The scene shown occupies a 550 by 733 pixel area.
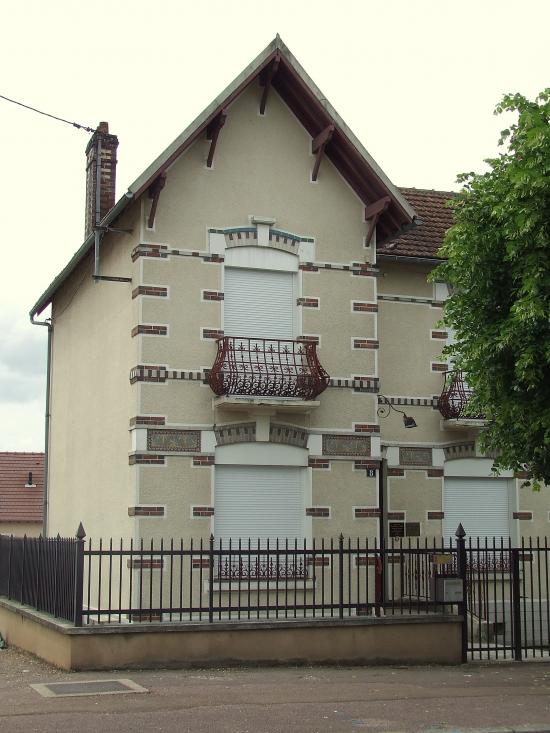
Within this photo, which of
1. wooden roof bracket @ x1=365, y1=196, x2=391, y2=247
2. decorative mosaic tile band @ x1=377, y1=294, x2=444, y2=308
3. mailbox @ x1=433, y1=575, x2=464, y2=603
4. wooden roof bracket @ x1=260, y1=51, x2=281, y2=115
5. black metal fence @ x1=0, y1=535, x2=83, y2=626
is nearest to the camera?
black metal fence @ x1=0, y1=535, x2=83, y2=626

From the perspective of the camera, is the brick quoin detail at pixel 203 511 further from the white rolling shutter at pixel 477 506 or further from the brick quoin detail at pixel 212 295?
the white rolling shutter at pixel 477 506

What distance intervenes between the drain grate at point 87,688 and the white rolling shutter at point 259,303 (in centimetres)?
659

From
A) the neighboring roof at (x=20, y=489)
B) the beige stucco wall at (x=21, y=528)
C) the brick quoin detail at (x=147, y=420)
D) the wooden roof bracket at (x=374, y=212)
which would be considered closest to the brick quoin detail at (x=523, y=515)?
the wooden roof bracket at (x=374, y=212)

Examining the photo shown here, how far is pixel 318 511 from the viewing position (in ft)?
54.5

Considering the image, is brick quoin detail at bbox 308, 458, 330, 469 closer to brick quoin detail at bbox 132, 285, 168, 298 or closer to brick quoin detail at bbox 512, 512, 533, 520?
brick quoin detail at bbox 132, 285, 168, 298

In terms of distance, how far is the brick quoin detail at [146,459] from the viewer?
15.7 metres

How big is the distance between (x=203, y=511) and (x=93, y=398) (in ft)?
12.2

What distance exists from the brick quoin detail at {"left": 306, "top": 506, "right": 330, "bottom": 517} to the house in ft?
0.05

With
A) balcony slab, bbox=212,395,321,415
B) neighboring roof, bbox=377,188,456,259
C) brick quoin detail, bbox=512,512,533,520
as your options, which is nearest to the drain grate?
balcony slab, bbox=212,395,321,415

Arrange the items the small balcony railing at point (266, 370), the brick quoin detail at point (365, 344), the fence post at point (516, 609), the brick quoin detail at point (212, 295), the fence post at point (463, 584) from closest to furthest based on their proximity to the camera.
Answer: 1. the fence post at point (463, 584)
2. the fence post at point (516, 609)
3. the small balcony railing at point (266, 370)
4. the brick quoin detail at point (212, 295)
5. the brick quoin detail at point (365, 344)

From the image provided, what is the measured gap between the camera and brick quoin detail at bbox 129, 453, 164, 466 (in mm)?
15711

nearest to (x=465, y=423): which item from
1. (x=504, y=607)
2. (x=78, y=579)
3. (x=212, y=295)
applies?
(x=504, y=607)

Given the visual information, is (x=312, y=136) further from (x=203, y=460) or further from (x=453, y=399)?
(x=203, y=460)

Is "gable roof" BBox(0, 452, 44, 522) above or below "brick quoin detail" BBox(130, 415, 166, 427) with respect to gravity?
below
